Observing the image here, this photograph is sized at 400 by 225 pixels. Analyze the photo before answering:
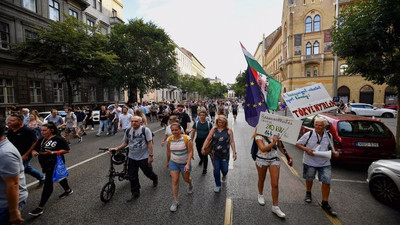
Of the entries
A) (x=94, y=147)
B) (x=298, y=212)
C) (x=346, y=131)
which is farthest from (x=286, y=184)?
(x=94, y=147)

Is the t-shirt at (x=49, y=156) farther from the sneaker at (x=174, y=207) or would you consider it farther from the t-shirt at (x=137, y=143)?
the sneaker at (x=174, y=207)

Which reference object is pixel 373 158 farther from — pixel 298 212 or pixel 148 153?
pixel 148 153

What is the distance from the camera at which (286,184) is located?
4855mm

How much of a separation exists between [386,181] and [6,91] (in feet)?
79.2

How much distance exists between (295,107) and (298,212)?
6.16 ft

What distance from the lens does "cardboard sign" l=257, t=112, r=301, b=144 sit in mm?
3430

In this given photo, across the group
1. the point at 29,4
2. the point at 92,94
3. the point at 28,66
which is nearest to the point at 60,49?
the point at 28,66

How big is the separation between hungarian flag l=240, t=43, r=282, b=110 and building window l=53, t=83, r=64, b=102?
24.1 meters

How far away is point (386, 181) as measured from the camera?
13.0 ft

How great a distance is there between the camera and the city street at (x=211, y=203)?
344 cm

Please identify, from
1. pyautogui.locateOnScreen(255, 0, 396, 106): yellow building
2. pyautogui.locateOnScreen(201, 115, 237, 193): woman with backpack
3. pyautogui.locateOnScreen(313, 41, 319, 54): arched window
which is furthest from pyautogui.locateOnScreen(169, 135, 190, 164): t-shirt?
pyautogui.locateOnScreen(313, 41, 319, 54): arched window

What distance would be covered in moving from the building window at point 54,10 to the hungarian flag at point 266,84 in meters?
25.7

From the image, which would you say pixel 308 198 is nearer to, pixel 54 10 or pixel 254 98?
pixel 254 98

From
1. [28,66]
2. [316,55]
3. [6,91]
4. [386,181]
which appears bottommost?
[386,181]
